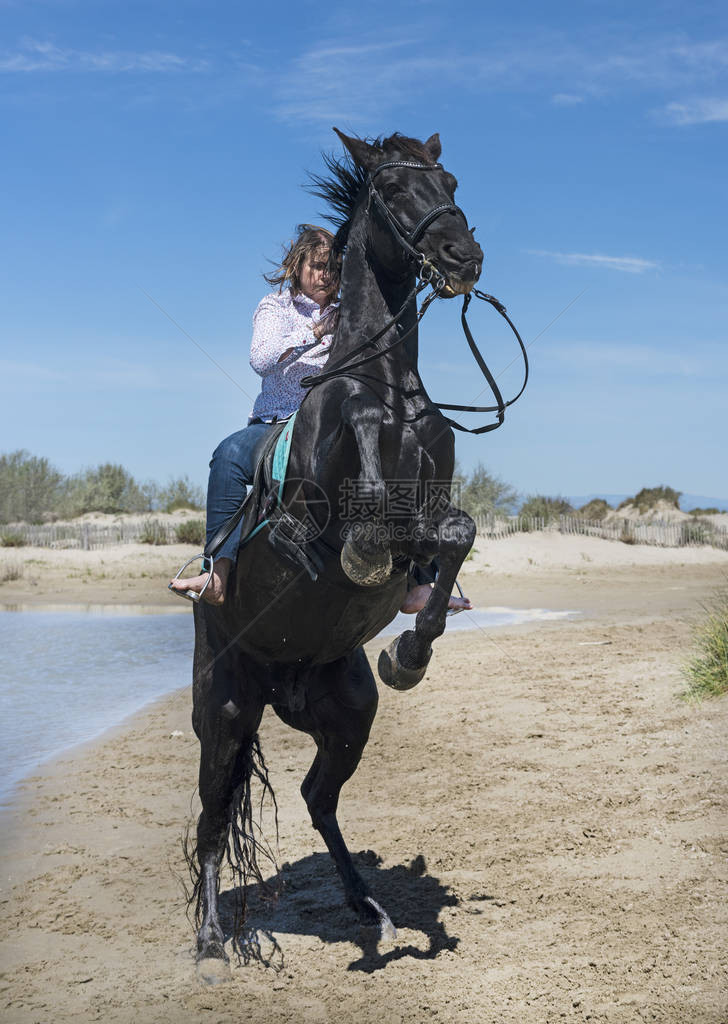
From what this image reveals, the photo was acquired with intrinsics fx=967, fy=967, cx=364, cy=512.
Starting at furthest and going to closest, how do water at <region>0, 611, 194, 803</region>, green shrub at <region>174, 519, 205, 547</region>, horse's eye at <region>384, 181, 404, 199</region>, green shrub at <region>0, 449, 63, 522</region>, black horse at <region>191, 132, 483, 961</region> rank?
green shrub at <region>0, 449, 63, 522</region> → green shrub at <region>174, 519, 205, 547</region> → water at <region>0, 611, 194, 803</region> → horse's eye at <region>384, 181, 404, 199</region> → black horse at <region>191, 132, 483, 961</region>

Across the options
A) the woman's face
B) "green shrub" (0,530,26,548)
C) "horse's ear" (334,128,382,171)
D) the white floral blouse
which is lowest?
"green shrub" (0,530,26,548)

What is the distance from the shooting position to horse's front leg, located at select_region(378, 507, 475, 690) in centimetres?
380

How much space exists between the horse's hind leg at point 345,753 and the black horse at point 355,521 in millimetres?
12

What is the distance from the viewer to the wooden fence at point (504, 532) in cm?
3083

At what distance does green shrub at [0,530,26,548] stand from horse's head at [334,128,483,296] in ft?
94.2

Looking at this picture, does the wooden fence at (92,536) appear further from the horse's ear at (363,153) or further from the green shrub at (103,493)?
the horse's ear at (363,153)

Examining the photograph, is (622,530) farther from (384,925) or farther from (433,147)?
(433,147)

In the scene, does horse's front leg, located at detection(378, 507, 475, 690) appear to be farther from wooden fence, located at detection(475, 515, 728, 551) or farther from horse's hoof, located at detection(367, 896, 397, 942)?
wooden fence, located at detection(475, 515, 728, 551)

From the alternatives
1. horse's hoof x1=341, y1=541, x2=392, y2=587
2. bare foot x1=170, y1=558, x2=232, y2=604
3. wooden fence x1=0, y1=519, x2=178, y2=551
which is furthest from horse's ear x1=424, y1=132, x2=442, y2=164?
wooden fence x1=0, y1=519, x2=178, y2=551

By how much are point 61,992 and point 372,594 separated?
2543 mm

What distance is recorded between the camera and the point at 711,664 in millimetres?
8852

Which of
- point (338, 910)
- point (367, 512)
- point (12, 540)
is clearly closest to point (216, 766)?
point (338, 910)

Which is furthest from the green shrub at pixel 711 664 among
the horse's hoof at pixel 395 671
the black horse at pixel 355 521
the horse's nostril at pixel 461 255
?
the horse's nostril at pixel 461 255

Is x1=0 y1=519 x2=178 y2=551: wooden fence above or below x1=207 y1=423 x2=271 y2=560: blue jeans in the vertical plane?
below
